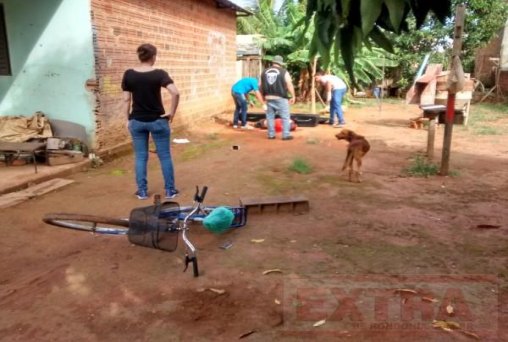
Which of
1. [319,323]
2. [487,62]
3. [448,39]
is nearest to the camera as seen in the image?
[319,323]

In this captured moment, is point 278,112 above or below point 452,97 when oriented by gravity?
below

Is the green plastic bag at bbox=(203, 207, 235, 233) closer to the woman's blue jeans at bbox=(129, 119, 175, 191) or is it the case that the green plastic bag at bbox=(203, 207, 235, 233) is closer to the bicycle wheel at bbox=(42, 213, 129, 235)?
the bicycle wheel at bbox=(42, 213, 129, 235)

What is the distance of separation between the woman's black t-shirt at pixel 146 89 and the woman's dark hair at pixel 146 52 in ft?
0.51

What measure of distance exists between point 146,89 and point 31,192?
2144 millimetres

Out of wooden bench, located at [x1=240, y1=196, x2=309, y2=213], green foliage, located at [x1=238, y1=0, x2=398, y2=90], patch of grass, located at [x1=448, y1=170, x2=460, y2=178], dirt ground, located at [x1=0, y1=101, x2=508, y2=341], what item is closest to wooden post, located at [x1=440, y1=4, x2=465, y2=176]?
patch of grass, located at [x1=448, y1=170, x2=460, y2=178]

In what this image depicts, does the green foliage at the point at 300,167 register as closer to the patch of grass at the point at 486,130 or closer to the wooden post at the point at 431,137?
the wooden post at the point at 431,137

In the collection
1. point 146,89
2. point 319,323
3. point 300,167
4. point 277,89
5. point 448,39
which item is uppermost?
point 448,39

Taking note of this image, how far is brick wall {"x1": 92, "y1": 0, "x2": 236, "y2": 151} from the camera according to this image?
7.41 metres

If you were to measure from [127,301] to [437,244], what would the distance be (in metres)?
2.73

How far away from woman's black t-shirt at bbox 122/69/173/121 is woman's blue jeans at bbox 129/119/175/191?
0.09 m

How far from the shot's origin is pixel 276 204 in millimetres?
4879

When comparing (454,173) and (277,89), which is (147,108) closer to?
(454,173)

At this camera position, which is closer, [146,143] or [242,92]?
[146,143]

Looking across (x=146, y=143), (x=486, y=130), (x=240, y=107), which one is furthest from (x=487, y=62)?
(x=146, y=143)
